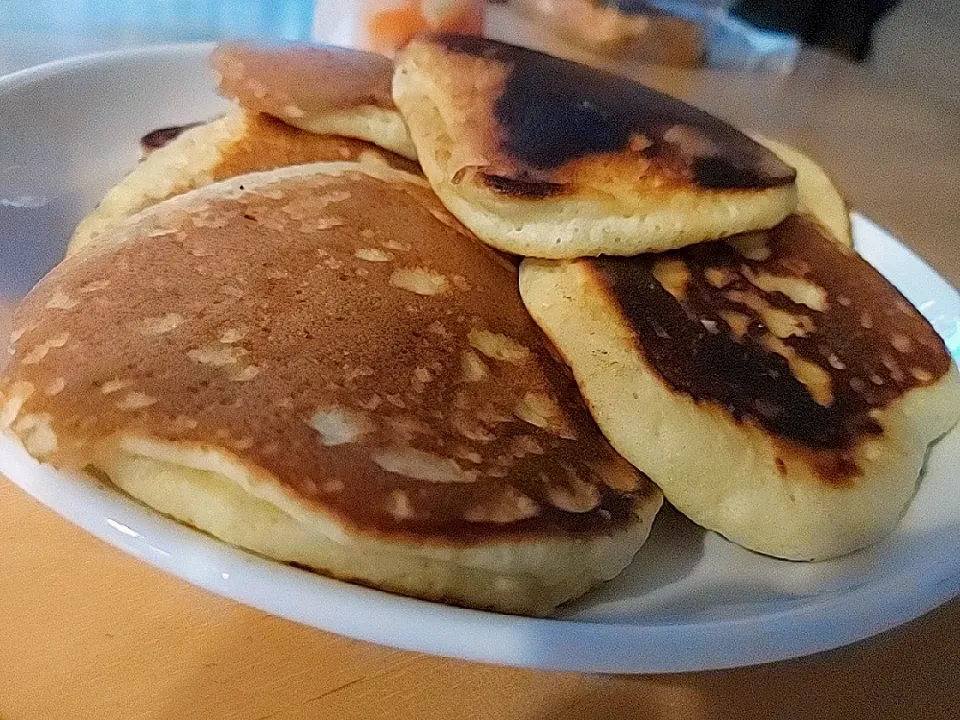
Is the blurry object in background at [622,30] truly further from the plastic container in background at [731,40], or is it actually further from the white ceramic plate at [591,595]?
the white ceramic plate at [591,595]

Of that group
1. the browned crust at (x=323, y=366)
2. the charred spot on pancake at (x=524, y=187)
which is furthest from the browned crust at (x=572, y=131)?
the browned crust at (x=323, y=366)

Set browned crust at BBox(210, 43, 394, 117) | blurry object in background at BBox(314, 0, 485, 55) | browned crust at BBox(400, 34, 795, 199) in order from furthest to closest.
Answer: blurry object in background at BBox(314, 0, 485, 55)
browned crust at BBox(210, 43, 394, 117)
browned crust at BBox(400, 34, 795, 199)

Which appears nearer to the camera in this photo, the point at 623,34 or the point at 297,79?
the point at 297,79

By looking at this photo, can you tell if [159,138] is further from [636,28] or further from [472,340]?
[636,28]

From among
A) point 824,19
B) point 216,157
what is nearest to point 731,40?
point 824,19

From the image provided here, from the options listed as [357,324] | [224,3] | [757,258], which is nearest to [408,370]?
[357,324]

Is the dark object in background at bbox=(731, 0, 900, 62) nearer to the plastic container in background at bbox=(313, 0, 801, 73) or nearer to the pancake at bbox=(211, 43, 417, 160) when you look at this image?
the plastic container in background at bbox=(313, 0, 801, 73)

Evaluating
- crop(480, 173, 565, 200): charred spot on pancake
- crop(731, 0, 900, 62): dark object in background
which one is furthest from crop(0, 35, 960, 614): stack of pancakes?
crop(731, 0, 900, 62): dark object in background
